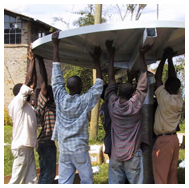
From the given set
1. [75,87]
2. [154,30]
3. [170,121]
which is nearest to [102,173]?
[170,121]

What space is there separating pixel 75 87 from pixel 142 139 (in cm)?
102

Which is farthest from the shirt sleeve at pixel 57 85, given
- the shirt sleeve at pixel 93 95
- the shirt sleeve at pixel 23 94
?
the shirt sleeve at pixel 23 94

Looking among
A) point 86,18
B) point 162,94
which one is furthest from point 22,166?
point 86,18

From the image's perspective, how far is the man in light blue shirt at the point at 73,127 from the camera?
10.8ft

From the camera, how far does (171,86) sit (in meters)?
3.81

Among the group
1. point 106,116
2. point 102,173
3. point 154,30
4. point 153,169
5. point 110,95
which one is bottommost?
point 102,173

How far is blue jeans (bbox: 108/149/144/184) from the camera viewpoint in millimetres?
3203

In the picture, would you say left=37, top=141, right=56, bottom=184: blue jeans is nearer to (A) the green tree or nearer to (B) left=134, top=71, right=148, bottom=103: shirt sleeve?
(B) left=134, top=71, right=148, bottom=103: shirt sleeve

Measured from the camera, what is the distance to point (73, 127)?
3.29 metres

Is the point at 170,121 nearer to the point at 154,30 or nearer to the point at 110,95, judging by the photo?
the point at 110,95

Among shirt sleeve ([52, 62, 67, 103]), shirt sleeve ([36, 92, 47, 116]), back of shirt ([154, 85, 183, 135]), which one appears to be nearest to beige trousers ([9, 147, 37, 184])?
shirt sleeve ([36, 92, 47, 116])

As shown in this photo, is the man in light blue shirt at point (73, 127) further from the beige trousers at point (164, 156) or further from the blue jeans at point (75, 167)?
the beige trousers at point (164, 156)

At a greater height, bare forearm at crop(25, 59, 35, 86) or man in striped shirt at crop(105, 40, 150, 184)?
bare forearm at crop(25, 59, 35, 86)

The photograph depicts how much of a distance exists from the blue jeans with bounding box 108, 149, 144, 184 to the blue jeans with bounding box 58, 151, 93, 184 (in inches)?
11.3
